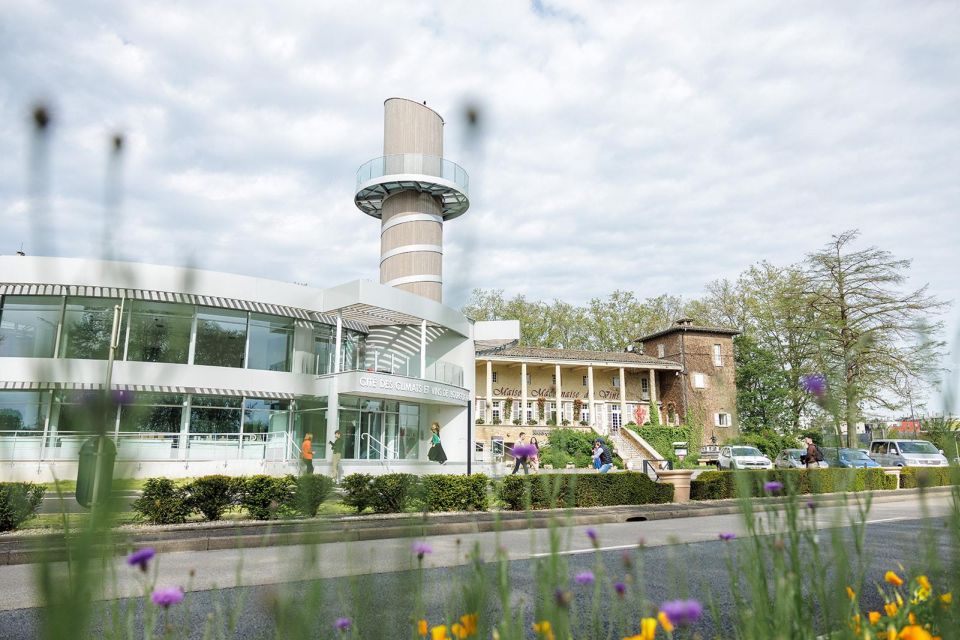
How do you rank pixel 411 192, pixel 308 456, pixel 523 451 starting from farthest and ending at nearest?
pixel 411 192, pixel 523 451, pixel 308 456

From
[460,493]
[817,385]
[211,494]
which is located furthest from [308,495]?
[460,493]

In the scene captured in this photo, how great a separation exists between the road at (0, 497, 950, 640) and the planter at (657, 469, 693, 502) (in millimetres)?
2826

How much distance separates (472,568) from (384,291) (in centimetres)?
2293

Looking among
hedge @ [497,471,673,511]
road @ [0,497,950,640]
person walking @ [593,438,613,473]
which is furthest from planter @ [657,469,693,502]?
road @ [0,497,950,640]

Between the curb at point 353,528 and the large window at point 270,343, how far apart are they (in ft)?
45.8

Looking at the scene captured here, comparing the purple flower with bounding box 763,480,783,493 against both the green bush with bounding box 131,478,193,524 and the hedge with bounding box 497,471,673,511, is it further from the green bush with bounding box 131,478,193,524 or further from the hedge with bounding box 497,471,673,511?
the hedge with bounding box 497,471,673,511

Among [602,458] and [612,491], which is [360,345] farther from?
[612,491]

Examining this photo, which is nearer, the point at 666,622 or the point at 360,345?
the point at 666,622

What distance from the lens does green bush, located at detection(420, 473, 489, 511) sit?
1203cm

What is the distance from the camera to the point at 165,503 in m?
9.88

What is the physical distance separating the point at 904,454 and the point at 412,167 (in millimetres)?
24338

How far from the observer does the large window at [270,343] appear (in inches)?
926

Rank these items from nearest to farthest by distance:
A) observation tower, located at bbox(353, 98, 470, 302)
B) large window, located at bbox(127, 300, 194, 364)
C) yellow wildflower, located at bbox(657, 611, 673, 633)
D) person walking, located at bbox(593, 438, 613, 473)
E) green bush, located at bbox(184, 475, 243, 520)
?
large window, located at bbox(127, 300, 194, 364)
yellow wildflower, located at bbox(657, 611, 673, 633)
green bush, located at bbox(184, 475, 243, 520)
person walking, located at bbox(593, 438, 613, 473)
observation tower, located at bbox(353, 98, 470, 302)

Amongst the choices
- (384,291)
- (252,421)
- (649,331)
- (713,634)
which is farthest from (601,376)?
(713,634)
